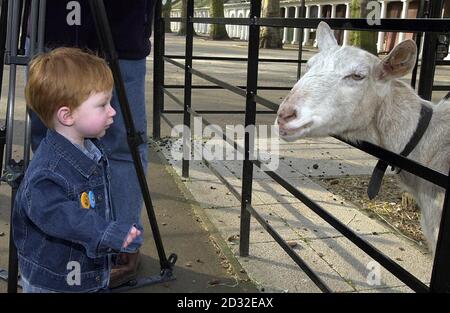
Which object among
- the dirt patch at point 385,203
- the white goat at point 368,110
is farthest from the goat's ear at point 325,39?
the dirt patch at point 385,203

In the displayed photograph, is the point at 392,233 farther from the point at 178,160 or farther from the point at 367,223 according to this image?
the point at 178,160

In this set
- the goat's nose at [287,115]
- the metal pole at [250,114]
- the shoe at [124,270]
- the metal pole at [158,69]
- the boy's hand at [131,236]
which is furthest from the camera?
the metal pole at [158,69]

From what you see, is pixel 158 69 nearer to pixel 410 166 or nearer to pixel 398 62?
pixel 398 62

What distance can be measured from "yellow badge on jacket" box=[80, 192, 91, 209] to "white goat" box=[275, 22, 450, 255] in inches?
35.8

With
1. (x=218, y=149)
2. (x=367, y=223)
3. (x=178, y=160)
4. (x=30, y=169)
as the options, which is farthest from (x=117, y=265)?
(x=218, y=149)

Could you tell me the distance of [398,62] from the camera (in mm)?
2205

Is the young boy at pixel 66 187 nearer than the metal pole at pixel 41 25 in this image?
Yes

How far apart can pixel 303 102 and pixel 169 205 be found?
6.90 feet

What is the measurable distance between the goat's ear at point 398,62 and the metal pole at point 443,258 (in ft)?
2.59

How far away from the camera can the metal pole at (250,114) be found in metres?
2.98

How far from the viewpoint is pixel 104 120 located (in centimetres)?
180

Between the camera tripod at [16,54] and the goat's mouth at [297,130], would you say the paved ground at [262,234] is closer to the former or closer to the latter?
the goat's mouth at [297,130]

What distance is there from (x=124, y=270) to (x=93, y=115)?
135 centimetres

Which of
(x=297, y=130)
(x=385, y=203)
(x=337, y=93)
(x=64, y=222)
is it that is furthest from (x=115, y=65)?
(x=385, y=203)
